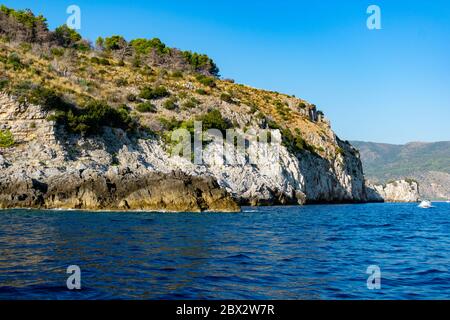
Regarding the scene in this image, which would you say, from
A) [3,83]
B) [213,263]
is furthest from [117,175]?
[213,263]

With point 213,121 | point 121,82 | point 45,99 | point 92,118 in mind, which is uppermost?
point 121,82

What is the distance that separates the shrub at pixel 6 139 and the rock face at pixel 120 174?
51 cm

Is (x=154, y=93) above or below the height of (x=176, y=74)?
below

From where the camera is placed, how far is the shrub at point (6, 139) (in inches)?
1697

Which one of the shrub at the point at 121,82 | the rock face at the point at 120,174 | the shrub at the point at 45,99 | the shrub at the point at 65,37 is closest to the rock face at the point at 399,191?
the rock face at the point at 120,174

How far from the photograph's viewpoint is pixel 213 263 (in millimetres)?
14203

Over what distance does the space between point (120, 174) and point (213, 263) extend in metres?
27.2

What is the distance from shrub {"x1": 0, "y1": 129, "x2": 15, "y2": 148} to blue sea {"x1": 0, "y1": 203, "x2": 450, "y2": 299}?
73.1 ft

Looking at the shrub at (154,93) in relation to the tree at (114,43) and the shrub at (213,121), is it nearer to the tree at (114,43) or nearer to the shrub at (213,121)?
the shrub at (213,121)

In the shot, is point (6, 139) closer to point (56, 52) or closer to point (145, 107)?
point (145, 107)

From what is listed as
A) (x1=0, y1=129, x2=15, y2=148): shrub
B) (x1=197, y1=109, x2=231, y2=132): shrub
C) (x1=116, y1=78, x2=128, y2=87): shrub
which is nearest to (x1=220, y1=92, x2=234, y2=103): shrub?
(x1=197, y1=109, x2=231, y2=132): shrub

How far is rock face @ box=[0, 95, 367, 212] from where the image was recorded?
37.5 meters

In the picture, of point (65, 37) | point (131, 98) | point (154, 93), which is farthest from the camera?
point (65, 37)
